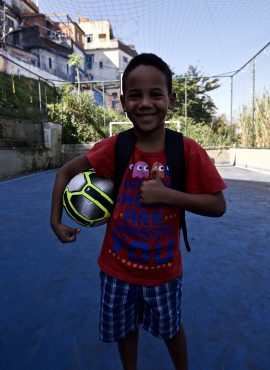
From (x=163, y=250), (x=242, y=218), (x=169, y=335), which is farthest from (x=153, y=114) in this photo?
(x=242, y=218)

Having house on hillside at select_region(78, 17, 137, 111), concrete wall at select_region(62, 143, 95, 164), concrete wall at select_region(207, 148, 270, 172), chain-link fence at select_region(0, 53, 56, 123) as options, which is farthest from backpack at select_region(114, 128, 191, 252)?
house on hillside at select_region(78, 17, 137, 111)

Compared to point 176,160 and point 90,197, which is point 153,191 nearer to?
point 176,160

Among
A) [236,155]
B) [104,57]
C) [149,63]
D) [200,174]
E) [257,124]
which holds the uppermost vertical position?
[104,57]

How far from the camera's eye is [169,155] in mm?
1375

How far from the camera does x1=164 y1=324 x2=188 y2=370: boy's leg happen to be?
1534 millimetres

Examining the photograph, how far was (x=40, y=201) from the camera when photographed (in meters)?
6.26

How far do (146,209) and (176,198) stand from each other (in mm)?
148

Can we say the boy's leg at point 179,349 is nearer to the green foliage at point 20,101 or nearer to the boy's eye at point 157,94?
the boy's eye at point 157,94

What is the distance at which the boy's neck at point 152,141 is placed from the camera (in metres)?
1.42

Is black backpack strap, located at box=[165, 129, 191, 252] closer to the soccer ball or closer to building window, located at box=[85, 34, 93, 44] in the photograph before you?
the soccer ball

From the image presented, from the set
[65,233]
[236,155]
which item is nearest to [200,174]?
[65,233]

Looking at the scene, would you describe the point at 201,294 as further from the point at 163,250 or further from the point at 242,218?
the point at 242,218

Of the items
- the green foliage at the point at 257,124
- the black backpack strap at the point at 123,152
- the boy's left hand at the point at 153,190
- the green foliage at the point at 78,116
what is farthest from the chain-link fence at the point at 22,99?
A: the boy's left hand at the point at 153,190

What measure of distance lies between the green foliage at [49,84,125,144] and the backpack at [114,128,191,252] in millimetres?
14080
